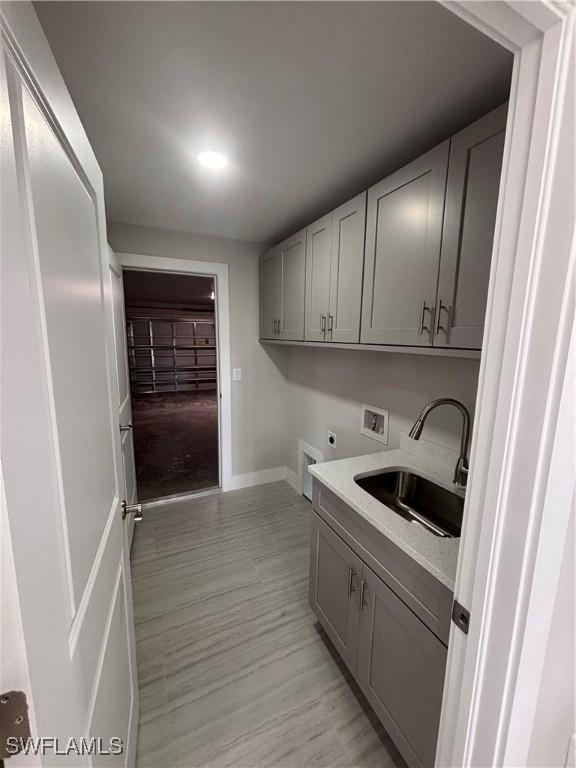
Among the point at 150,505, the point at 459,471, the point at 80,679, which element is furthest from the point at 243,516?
the point at 80,679

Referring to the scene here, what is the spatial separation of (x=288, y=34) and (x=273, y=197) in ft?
3.47

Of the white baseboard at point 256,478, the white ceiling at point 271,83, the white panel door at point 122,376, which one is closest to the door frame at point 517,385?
the white ceiling at point 271,83

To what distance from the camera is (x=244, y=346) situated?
9.86ft

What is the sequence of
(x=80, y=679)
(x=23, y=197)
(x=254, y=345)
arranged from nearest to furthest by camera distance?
(x=23, y=197) < (x=80, y=679) < (x=254, y=345)

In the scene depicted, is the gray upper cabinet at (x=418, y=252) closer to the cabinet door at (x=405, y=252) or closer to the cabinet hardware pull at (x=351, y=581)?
the cabinet door at (x=405, y=252)

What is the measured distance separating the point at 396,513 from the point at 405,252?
1087 mm

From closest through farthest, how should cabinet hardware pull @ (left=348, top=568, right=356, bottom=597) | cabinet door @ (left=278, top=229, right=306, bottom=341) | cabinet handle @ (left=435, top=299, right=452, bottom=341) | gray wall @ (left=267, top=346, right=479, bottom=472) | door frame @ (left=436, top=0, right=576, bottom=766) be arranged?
door frame @ (left=436, top=0, right=576, bottom=766) < cabinet handle @ (left=435, top=299, right=452, bottom=341) < cabinet hardware pull @ (left=348, top=568, right=356, bottom=597) < gray wall @ (left=267, top=346, right=479, bottom=472) < cabinet door @ (left=278, top=229, right=306, bottom=341)

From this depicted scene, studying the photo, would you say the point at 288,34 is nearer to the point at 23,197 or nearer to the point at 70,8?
A: the point at 70,8

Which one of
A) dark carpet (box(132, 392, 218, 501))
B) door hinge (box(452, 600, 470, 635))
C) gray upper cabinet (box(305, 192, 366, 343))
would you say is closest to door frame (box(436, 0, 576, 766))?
door hinge (box(452, 600, 470, 635))

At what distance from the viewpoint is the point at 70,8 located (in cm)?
82

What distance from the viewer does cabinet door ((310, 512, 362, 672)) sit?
1319mm

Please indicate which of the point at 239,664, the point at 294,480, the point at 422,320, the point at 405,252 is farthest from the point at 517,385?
the point at 294,480

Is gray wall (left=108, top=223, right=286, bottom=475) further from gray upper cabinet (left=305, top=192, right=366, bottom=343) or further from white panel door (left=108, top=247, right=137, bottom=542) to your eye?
gray upper cabinet (left=305, top=192, right=366, bottom=343)

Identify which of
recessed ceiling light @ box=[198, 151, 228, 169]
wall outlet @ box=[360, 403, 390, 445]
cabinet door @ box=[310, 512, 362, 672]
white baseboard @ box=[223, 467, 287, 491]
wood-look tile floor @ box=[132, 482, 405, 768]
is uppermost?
recessed ceiling light @ box=[198, 151, 228, 169]
